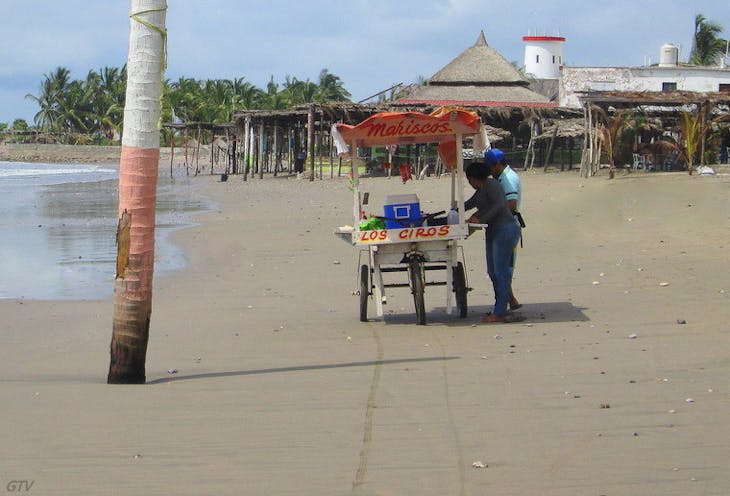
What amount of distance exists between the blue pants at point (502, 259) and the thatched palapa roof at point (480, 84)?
3737 centimetres

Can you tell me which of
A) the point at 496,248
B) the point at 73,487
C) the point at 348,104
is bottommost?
the point at 73,487

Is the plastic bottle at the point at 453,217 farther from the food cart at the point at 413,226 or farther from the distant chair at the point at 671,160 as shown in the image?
the distant chair at the point at 671,160

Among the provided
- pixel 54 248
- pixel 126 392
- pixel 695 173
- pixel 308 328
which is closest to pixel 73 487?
pixel 126 392

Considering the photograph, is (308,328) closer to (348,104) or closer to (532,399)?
(532,399)

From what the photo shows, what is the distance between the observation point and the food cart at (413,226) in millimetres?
9578

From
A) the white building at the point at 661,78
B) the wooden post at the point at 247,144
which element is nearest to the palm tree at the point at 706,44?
the white building at the point at 661,78

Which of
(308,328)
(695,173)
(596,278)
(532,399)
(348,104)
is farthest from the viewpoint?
(348,104)

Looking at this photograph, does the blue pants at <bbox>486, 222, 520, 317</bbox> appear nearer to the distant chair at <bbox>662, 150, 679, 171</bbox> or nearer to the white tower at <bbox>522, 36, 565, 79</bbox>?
the distant chair at <bbox>662, 150, 679, 171</bbox>

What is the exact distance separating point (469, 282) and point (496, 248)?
2.95 metres

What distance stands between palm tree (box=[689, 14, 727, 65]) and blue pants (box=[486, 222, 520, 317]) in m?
56.4

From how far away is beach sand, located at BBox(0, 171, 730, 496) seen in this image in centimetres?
506

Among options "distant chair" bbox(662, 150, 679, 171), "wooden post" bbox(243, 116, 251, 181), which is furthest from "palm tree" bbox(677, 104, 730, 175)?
"wooden post" bbox(243, 116, 251, 181)

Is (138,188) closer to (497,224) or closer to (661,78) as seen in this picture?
(497,224)

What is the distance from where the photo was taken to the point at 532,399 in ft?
21.2
